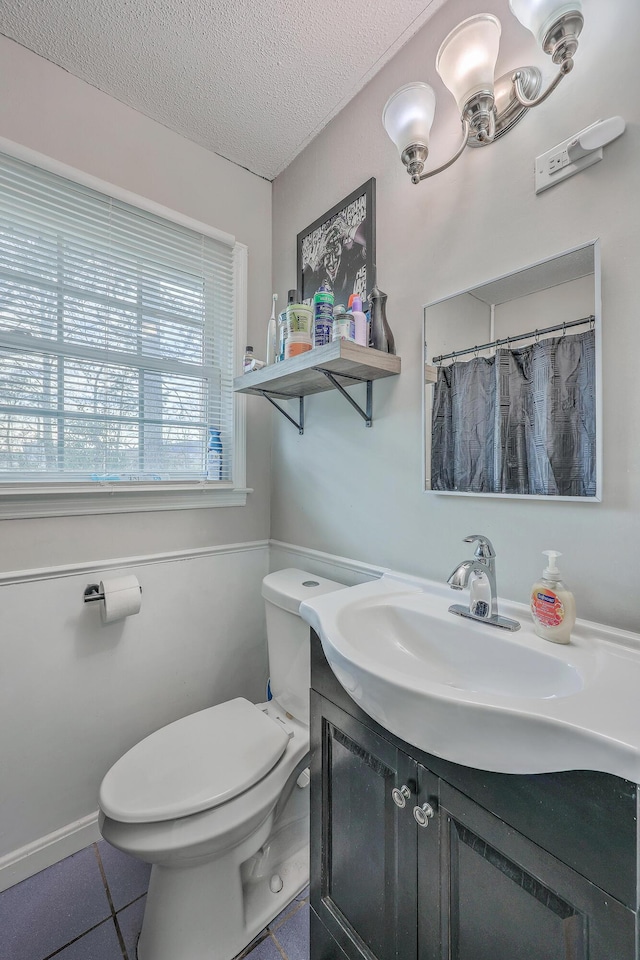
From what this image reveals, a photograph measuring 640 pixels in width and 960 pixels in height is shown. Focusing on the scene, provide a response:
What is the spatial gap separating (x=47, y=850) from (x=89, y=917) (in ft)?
0.85

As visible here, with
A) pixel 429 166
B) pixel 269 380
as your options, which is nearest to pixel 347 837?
pixel 269 380

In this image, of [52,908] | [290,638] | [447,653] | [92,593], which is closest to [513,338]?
[447,653]

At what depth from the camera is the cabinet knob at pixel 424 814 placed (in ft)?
2.34

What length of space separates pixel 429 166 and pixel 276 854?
6.96 feet

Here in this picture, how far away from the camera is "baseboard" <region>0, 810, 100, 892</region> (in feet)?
4.02

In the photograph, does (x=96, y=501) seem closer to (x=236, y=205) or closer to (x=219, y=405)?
(x=219, y=405)

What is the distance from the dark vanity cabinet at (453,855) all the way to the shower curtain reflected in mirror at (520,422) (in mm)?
568

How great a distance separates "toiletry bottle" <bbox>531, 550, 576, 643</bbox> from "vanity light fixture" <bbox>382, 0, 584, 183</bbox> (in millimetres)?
971

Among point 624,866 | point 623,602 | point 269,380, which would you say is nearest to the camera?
point 624,866

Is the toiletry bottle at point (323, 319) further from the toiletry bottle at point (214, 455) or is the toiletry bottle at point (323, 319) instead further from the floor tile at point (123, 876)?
the floor tile at point (123, 876)

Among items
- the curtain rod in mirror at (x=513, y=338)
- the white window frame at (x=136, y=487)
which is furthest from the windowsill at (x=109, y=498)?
the curtain rod in mirror at (x=513, y=338)

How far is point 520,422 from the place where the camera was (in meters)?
0.96

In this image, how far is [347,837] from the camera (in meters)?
0.91

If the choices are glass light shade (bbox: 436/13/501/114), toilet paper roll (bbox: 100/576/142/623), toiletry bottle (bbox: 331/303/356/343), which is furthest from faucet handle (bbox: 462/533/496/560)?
toilet paper roll (bbox: 100/576/142/623)
